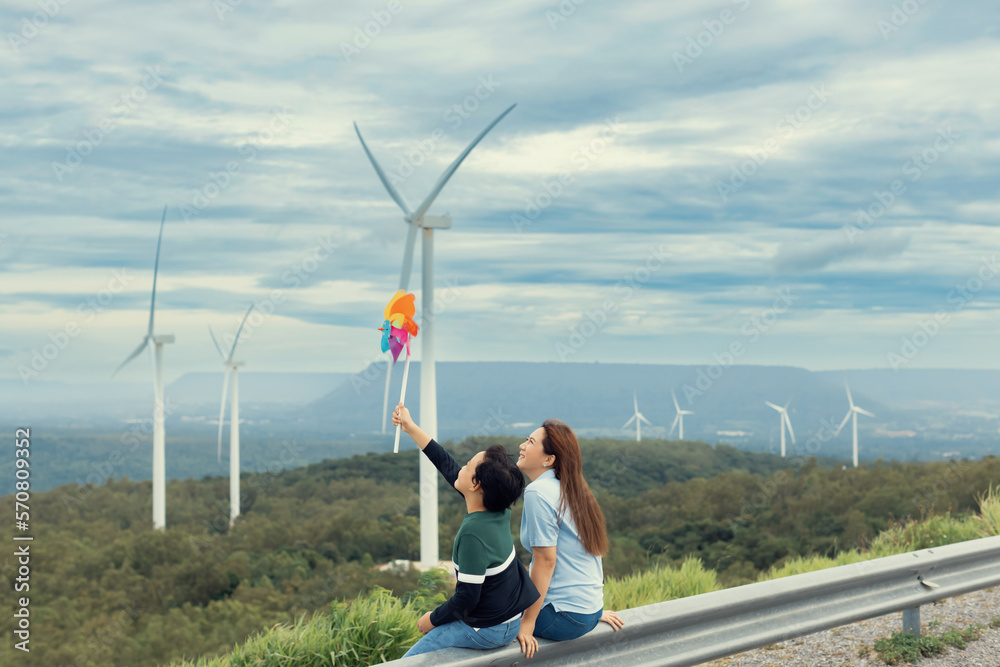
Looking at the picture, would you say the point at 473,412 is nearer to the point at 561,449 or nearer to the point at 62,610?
the point at 62,610

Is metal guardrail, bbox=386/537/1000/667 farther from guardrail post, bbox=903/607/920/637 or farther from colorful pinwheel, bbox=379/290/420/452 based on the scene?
colorful pinwheel, bbox=379/290/420/452

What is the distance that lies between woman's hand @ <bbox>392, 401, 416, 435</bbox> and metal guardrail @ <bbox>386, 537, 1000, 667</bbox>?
105cm

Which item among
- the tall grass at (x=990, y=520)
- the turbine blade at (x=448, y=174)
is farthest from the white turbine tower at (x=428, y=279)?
the tall grass at (x=990, y=520)

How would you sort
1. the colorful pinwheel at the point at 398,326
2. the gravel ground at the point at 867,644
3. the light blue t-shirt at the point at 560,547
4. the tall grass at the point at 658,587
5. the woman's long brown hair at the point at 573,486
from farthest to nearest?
the tall grass at the point at 658,587
the gravel ground at the point at 867,644
the woman's long brown hair at the point at 573,486
the light blue t-shirt at the point at 560,547
the colorful pinwheel at the point at 398,326

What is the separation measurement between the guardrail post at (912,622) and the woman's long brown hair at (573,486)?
8.11ft

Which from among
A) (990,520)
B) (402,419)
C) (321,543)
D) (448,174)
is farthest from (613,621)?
(321,543)

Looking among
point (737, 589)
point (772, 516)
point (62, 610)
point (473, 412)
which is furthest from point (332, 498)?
point (473, 412)

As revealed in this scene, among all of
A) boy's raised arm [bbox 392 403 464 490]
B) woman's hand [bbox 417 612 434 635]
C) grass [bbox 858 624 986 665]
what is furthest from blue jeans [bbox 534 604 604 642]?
grass [bbox 858 624 986 665]

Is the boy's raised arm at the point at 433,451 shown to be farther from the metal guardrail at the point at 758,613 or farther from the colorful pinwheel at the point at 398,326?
the metal guardrail at the point at 758,613

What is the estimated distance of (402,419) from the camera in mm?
4027

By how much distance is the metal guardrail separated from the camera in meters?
3.98

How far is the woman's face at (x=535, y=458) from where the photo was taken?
410 cm

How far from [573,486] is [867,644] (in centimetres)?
257

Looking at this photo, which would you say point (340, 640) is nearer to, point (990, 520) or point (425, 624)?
point (425, 624)
